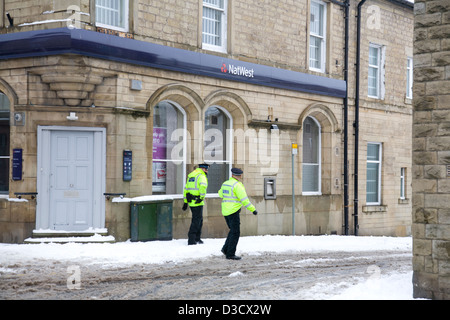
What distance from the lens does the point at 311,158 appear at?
763 inches

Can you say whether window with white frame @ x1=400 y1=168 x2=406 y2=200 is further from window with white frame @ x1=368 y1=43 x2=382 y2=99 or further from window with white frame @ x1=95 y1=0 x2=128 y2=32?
window with white frame @ x1=95 y1=0 x2=128 y2=32

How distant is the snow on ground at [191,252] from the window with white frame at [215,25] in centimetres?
505

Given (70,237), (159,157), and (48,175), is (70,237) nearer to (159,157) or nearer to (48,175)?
(48,175)

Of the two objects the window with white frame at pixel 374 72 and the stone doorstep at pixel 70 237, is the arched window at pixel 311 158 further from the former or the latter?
the stone doorstep at pixel 70 237

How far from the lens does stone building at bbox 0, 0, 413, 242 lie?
43.9 ft

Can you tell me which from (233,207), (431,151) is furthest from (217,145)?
(431,151)

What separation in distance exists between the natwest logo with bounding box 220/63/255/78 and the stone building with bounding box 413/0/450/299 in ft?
26.5

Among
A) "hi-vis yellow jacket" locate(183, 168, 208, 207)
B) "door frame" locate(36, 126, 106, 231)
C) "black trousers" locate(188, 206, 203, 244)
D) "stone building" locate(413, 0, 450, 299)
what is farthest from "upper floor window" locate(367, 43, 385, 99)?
"stone building" locate(413, 0, 450, 299)

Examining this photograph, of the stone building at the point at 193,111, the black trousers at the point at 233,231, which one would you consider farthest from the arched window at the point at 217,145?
the black trousers at the point at 233,231

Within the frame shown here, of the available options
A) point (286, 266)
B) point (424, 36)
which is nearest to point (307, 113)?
point (286, 266)

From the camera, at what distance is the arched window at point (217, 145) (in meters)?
16.3

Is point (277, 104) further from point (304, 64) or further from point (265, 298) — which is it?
point (265, 298)

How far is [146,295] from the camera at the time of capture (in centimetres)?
852

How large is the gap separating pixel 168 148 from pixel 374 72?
31.2 ft
